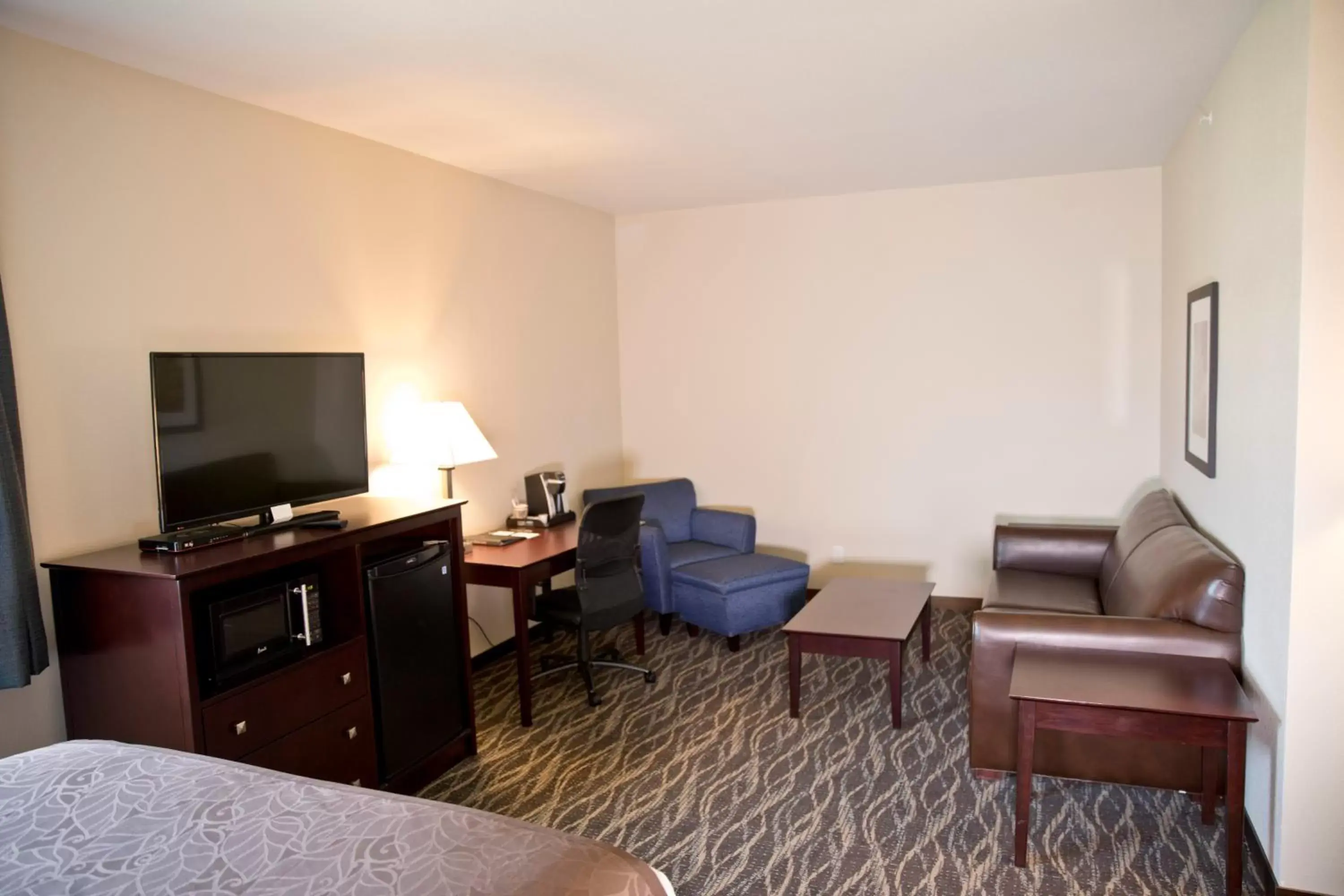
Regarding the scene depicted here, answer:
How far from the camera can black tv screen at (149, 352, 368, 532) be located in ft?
8.86

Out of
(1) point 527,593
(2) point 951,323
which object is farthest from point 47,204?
(2) point 951,323

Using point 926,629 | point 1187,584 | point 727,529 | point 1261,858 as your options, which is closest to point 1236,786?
point 1261,858

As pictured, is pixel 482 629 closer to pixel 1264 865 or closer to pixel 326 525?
pixel 326 525

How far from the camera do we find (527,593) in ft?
13.3

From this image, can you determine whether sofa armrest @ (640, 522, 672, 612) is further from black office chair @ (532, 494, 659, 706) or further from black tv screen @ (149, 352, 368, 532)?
black tv screen @ (149, 352, 368, 532)

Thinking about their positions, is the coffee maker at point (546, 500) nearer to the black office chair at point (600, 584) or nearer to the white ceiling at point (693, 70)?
the black office chair at point (600, 584)

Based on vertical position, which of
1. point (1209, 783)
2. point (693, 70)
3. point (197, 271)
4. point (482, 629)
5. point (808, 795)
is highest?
point (693, 70)

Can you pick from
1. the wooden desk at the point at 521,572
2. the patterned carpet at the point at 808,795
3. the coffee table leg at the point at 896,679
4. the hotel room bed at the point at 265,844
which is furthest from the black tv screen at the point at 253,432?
the coffee table leg at the point at 896,679

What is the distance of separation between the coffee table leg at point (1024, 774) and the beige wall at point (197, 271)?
2.91 meters

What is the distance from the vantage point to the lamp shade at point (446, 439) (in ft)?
13.3

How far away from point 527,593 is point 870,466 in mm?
2602

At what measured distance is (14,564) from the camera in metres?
2.45

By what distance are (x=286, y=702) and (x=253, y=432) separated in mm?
895

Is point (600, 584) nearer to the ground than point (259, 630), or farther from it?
nearer to the ground
